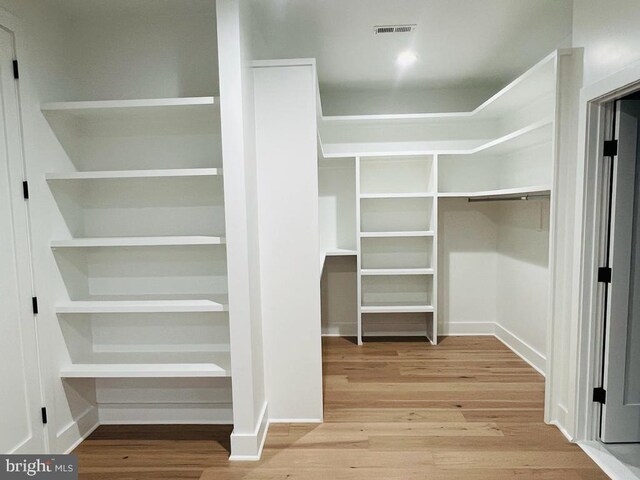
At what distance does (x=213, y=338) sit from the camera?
2506 millimetres

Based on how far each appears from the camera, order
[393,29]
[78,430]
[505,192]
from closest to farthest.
A: [78,430] < [393,29] < [505,192]

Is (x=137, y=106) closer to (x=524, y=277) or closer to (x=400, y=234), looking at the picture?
(x=400, y=234)

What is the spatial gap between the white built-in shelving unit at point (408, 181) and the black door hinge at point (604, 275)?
4.90ft

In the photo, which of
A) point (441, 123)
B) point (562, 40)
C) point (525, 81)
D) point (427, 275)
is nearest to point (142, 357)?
point (427, 275)

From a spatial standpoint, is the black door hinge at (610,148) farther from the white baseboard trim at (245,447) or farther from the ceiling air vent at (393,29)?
the white baseboard trim at (245,447)

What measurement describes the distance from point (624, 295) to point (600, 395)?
61 cm

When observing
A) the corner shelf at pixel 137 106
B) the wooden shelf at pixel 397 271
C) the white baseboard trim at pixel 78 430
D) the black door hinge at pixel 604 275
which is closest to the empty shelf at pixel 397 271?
the wooden shelf at pixel 397 271

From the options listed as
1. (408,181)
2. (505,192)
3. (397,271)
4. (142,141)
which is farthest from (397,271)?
(142,141)

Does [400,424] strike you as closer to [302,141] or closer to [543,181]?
[302,141]

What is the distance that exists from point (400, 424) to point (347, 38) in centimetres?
269

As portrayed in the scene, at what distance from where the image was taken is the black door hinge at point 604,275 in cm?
213

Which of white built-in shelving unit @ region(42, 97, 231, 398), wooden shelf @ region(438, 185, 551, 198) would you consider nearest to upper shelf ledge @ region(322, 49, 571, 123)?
wooden shelf @ region(438, 185, 551, 198)

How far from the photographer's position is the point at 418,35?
2699mm

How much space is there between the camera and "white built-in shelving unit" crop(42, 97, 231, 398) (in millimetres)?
2387
